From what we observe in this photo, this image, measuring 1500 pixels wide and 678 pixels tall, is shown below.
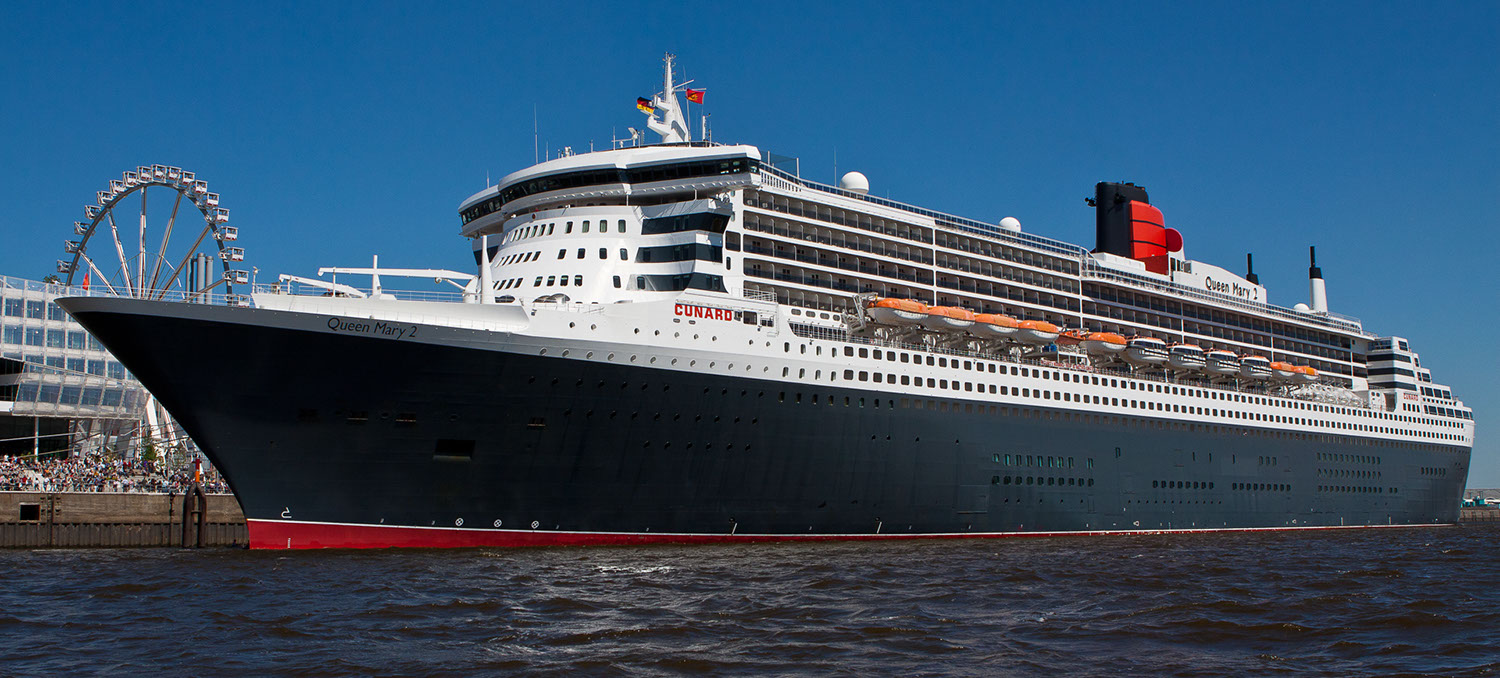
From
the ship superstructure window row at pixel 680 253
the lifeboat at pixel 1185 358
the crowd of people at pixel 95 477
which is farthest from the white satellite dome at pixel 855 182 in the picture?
the crowd of people at pixel 95 477

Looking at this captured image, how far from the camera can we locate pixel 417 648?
1422 cm

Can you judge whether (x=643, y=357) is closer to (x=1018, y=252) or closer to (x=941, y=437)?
(x=941, y=437)

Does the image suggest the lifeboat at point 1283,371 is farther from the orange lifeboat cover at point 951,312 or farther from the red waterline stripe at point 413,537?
the red waterline stripe at point 413,537

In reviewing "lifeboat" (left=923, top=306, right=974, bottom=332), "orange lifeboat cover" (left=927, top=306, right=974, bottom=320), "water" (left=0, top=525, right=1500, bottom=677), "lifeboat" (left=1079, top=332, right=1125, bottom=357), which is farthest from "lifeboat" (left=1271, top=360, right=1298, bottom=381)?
"water" (left=0, top=525, right=1500, bottom=677)

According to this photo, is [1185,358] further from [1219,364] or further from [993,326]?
[993,326]

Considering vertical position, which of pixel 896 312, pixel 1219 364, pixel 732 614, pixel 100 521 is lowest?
pixel 732 614

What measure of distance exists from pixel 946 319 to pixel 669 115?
9.98 m

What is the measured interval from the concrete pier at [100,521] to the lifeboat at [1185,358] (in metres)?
30.5

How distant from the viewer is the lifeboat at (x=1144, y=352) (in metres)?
39.4

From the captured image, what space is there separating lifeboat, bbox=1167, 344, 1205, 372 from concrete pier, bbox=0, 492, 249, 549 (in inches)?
1201

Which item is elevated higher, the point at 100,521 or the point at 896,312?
the point at 896,312

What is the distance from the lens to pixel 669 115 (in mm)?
33656

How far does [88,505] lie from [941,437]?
79.1 feet

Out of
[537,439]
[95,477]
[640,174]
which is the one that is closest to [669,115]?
[640,174]
